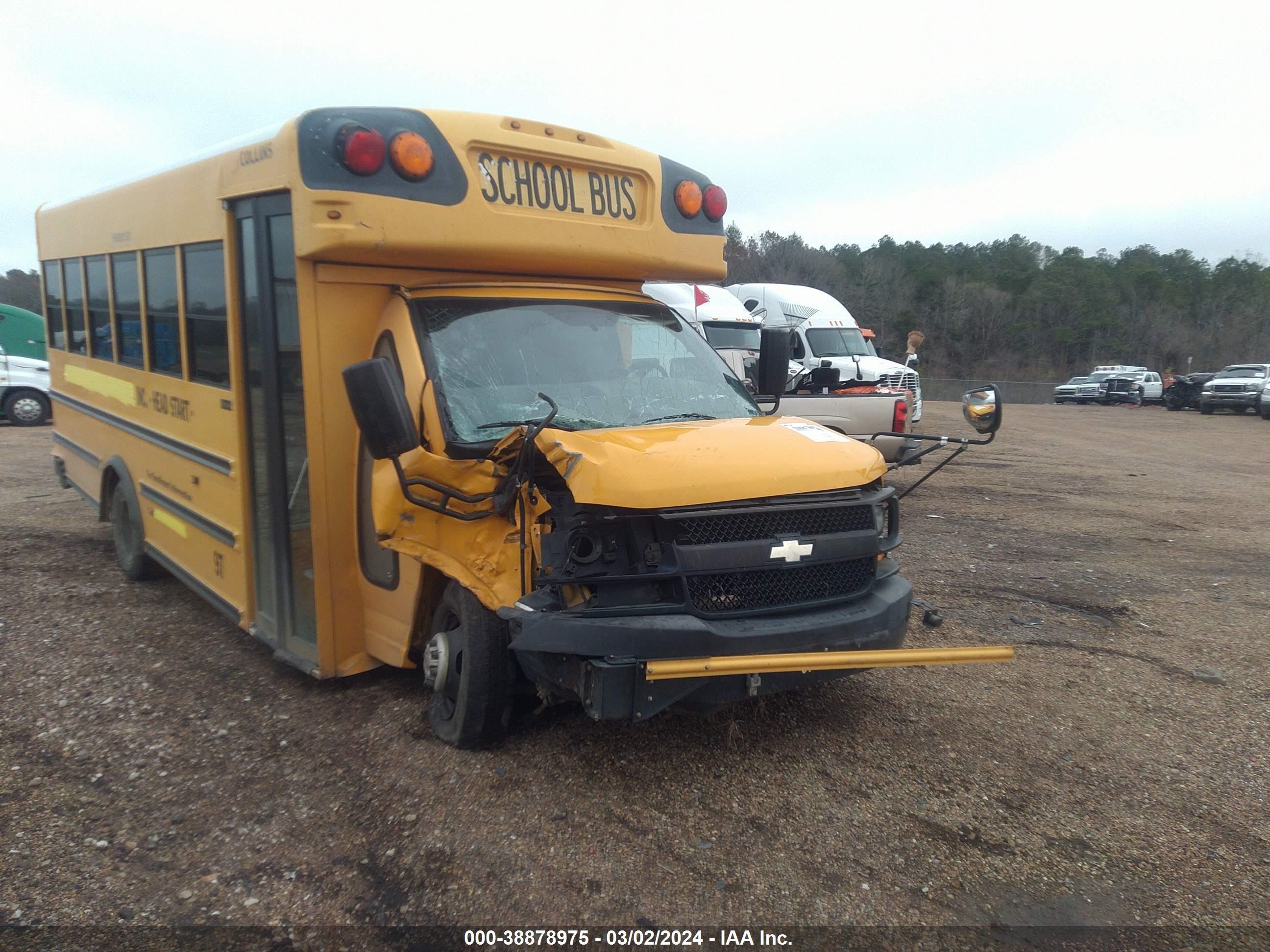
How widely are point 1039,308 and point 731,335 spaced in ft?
200

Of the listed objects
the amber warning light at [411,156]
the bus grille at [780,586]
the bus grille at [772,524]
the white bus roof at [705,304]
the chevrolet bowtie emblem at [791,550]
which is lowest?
the bus grille at [780,586]

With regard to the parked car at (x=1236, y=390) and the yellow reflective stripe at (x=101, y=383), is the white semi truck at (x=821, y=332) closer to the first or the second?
the yellow reflective stripe at (x=101, y=383)

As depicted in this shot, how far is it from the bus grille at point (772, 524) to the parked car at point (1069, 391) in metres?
41.0

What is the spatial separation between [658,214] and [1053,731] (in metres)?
3.38

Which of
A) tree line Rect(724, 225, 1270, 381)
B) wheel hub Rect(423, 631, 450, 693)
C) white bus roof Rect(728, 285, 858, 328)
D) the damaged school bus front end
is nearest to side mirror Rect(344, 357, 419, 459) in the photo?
the damaged school bus front end

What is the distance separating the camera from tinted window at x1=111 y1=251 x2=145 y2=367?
5930 mm

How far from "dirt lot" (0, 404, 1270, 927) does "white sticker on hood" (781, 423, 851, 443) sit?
1.38 metres

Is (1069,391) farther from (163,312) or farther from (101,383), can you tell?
(163,312)

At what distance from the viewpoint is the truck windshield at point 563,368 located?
408 cm

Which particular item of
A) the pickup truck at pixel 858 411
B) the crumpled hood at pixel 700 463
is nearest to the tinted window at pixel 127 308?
the crumpled hood at pixel 700 463

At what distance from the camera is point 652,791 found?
3779mm

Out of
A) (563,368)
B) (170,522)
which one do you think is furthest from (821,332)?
(563,368)

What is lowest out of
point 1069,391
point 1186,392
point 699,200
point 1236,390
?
point 1069,391

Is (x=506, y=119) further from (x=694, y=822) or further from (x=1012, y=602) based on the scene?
(x=1012, y=602)
